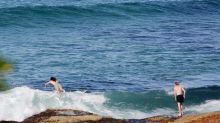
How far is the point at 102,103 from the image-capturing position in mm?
39406

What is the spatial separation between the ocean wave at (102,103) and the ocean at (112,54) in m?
0.06

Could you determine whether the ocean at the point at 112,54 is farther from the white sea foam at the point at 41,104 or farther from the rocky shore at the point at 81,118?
the rocky shore at the point at 81,118

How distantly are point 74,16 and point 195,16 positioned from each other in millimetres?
18326

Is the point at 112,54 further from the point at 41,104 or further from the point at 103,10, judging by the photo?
the point at 103,10

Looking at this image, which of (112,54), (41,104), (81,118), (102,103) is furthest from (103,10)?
(81,118)

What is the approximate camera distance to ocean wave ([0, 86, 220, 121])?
36.1 meters

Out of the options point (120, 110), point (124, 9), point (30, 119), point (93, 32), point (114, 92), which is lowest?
point (30, 119)

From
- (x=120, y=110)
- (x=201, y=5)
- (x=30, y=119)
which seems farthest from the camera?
(x=201, y=5)

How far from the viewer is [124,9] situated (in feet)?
313

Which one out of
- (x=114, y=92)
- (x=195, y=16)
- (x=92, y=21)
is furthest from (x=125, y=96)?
(x=195, y=16)

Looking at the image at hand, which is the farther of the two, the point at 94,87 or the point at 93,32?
the point at 93,32

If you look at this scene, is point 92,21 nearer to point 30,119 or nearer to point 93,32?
point 93,32

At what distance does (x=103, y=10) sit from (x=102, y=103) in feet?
178

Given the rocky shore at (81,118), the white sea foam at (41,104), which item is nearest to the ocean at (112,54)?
the white sea foam at (41,104)
